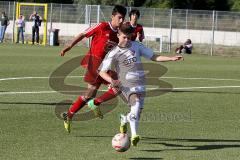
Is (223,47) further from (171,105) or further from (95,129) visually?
(95,129)

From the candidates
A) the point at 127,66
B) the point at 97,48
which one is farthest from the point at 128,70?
the point at 97,48

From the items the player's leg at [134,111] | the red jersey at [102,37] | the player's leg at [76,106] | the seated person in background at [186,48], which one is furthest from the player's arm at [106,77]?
the seated person in background at [186,48]

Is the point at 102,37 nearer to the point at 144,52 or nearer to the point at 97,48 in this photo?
the point at 97,48

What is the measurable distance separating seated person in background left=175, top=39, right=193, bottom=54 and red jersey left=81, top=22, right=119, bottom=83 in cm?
3165

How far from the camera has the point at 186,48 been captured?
4497 cm

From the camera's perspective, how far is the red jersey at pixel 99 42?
41.3 feet

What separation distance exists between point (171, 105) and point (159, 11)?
34.2 meters

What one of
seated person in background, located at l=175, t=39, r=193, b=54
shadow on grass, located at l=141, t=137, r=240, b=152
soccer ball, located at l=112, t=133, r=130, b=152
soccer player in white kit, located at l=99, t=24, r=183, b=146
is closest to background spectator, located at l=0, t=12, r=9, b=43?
seated person in background, located at l=175, t=39, r=193, b=54

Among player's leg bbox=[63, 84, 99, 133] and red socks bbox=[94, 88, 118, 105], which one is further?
red socks bbox=[94, 88, 118, 105]

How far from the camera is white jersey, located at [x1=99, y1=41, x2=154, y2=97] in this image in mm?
10078

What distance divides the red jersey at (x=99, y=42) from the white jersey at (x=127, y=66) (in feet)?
7.46

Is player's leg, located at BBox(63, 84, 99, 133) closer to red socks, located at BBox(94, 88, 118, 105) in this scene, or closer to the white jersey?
red socks, located at BBox(94, 88, 118, 105)

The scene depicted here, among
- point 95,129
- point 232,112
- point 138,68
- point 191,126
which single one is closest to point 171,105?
point 232,112

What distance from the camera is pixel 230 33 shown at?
47031 mm
